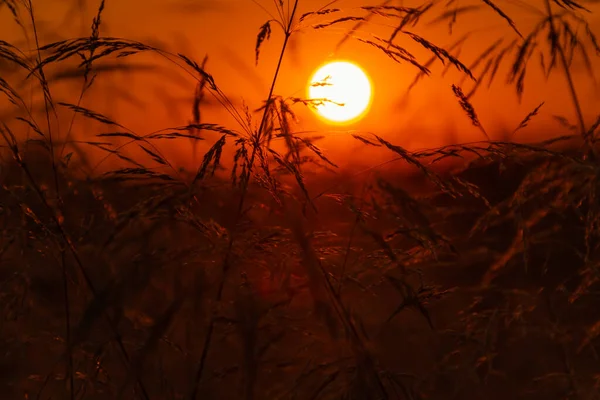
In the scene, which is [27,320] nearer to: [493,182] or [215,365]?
[215,365]

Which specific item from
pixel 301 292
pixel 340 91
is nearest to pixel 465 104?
pixel 340 91

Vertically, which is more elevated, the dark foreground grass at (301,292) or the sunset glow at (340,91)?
the sunset glow at (340,91)

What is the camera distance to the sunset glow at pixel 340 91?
117 centimetres

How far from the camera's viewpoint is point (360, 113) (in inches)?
55.8

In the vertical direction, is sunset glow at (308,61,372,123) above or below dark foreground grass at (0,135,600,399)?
above

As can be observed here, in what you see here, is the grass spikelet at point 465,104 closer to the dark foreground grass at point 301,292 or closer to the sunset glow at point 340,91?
the dark foreground grass at point 301,292

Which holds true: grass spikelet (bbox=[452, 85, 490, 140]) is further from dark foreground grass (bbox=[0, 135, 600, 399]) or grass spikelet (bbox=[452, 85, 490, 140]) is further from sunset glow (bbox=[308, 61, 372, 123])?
sunset glow (bbox=[308, 61, 372, 123])

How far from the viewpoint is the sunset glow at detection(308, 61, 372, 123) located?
3.83ft

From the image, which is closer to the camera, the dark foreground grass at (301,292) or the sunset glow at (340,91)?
the dark foreground grass at (301,292)

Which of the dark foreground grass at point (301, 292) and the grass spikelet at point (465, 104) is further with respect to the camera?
the grass spikelet at point (465, 104)

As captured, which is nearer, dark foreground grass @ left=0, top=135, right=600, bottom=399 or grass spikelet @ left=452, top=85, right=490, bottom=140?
dark foreground grass @ left=0, top=135, right=600, bottom=399

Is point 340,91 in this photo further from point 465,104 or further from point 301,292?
point 301,292

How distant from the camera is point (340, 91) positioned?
1.19m

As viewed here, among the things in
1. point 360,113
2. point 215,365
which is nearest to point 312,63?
point 360,113
